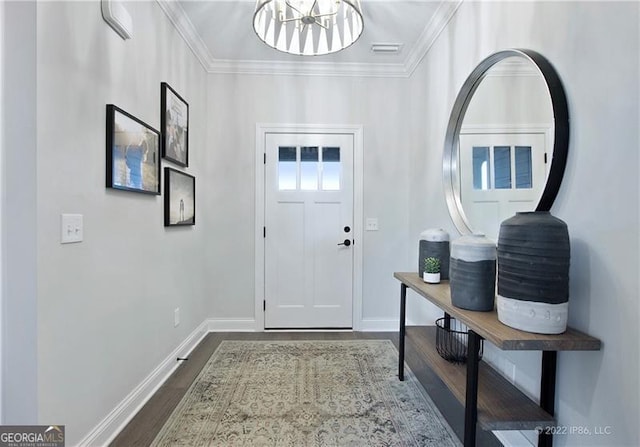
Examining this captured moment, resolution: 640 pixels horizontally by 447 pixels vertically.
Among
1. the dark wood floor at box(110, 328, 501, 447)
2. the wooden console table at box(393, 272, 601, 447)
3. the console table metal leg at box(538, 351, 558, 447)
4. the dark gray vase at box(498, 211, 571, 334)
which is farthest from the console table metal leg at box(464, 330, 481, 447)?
the dark wood floor at box(110, 328, 501, 447)

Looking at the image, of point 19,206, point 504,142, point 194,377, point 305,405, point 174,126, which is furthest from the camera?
point 174,126

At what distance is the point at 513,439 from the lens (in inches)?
57.9

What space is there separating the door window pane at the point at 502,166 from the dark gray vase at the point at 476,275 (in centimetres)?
43

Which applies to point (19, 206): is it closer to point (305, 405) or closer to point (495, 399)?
point (305, 405)

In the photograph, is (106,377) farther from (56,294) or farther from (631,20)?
(631,20)

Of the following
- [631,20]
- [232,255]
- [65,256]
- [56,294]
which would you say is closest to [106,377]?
[56,294]

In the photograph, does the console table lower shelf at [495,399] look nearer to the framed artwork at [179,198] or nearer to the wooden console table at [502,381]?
the wooden console table at [502,381]

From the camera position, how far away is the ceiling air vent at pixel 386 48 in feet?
8.79

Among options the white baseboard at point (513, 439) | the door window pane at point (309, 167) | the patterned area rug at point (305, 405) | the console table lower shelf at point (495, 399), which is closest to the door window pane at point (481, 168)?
the console table lower shelf at point (495, 399)

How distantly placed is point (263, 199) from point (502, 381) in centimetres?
235

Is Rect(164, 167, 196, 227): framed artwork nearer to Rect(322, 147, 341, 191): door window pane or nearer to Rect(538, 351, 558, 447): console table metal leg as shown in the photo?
Rect(322, 147, 341, 191): door window pane

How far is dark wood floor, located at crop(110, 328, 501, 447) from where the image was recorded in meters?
1.61

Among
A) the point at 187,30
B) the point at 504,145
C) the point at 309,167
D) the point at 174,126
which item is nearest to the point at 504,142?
the point at 504,145

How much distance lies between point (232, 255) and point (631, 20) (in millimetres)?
2954
